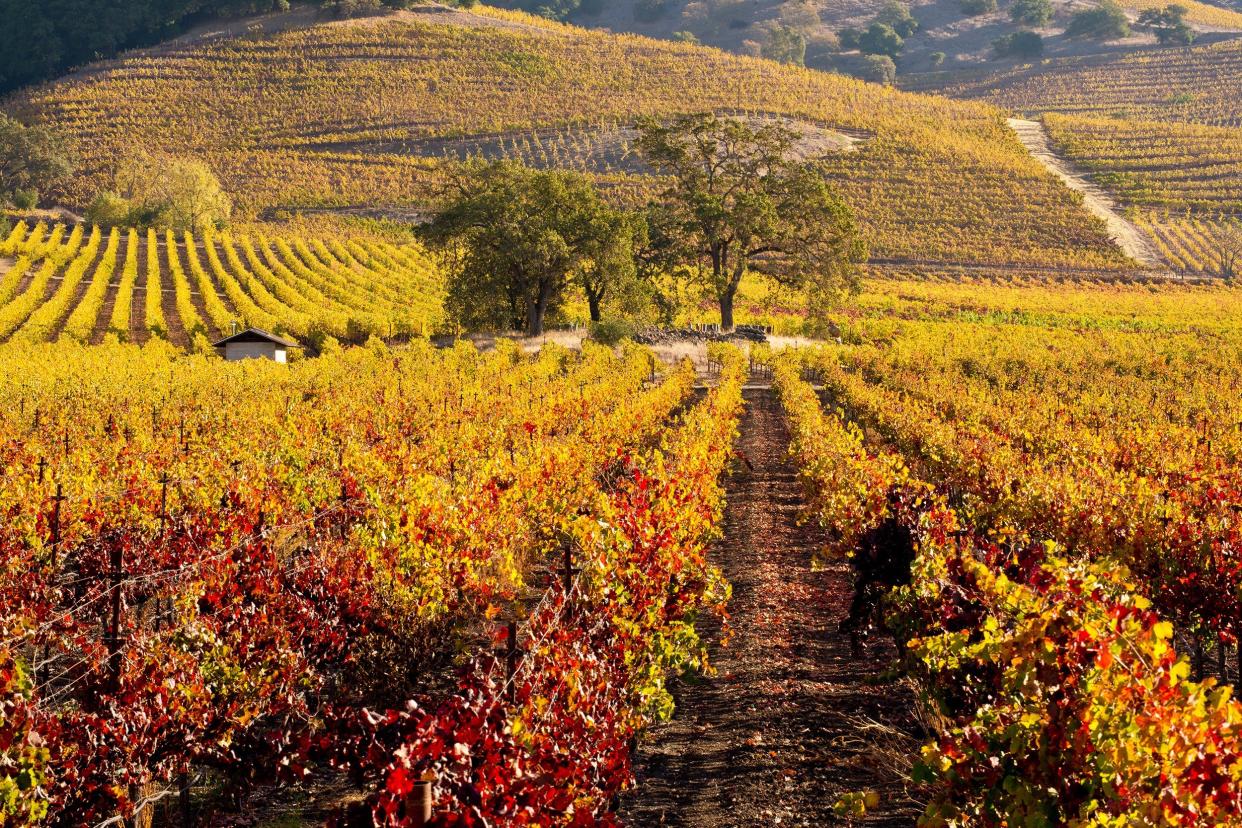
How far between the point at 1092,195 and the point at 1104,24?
95644 mm

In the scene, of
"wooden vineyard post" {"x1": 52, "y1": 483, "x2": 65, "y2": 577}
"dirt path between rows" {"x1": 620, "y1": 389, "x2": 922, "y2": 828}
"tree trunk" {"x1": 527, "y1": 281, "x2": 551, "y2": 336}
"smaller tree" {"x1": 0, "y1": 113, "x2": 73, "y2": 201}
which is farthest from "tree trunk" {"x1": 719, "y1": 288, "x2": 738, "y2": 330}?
"smaller tree" {"x1": 0, "y1": 113, "x2": 73, "y2": 201}

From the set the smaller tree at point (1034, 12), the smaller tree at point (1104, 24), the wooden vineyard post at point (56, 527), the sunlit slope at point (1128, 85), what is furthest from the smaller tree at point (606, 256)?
the smaller tree at point (1034, 12)

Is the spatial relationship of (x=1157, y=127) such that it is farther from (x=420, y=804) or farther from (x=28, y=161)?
(x=420, y=804)

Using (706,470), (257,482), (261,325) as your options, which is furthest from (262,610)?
(261,325)

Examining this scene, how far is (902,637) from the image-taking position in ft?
26.6

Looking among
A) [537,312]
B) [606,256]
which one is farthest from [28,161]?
[606,256]

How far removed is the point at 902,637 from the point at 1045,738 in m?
3.75

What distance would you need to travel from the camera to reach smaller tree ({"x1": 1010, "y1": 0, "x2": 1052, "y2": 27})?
7160 inches

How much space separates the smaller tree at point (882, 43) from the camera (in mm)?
190500

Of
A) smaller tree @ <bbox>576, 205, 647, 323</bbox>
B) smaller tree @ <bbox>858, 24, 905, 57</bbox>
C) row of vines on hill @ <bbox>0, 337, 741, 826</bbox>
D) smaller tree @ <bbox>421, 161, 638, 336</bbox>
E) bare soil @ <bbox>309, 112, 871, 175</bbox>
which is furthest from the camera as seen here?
smaller tree @ <bbox>858, 24, 905, 57</bbox>

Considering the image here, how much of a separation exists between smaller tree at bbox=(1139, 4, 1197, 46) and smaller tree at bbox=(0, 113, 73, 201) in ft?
515

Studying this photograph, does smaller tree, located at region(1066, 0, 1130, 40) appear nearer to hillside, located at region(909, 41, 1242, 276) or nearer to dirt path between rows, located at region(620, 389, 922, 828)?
hillside, located at region(909, 41, 1242, 276)

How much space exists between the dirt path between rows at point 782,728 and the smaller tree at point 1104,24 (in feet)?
616

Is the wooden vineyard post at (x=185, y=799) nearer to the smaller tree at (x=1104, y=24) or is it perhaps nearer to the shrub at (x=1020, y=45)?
the shrub at (x=1020, y=45)
